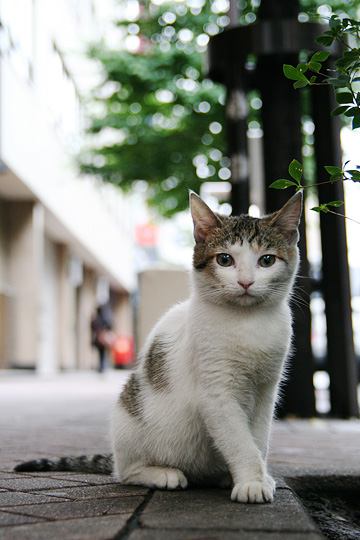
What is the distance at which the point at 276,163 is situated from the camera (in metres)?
6.41

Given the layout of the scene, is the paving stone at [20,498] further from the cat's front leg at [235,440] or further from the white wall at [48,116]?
the white wall at [48,116]

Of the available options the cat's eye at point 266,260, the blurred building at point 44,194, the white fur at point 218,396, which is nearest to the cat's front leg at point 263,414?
the white fur at point 218,396

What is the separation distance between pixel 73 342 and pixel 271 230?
24.9 m

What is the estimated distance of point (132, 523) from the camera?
207cm

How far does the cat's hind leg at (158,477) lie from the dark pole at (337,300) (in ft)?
12.4

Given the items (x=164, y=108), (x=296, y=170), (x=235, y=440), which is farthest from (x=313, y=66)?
(x=164, y=108)

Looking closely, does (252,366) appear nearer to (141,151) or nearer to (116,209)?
(141,151)

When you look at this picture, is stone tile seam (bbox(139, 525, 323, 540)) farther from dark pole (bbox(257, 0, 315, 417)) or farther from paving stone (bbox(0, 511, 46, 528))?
dark pole (bbox(257, 0, 315, 417))

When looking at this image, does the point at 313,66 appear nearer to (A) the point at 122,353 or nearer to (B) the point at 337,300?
(B) the point at 337,300

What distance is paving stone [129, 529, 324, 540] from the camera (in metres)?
1.85

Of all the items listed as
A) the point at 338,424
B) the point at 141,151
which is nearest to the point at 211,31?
the point at 141,151

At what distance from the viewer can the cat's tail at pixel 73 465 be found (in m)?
3.21

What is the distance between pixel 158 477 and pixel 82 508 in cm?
47

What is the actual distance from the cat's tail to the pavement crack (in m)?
0.81
